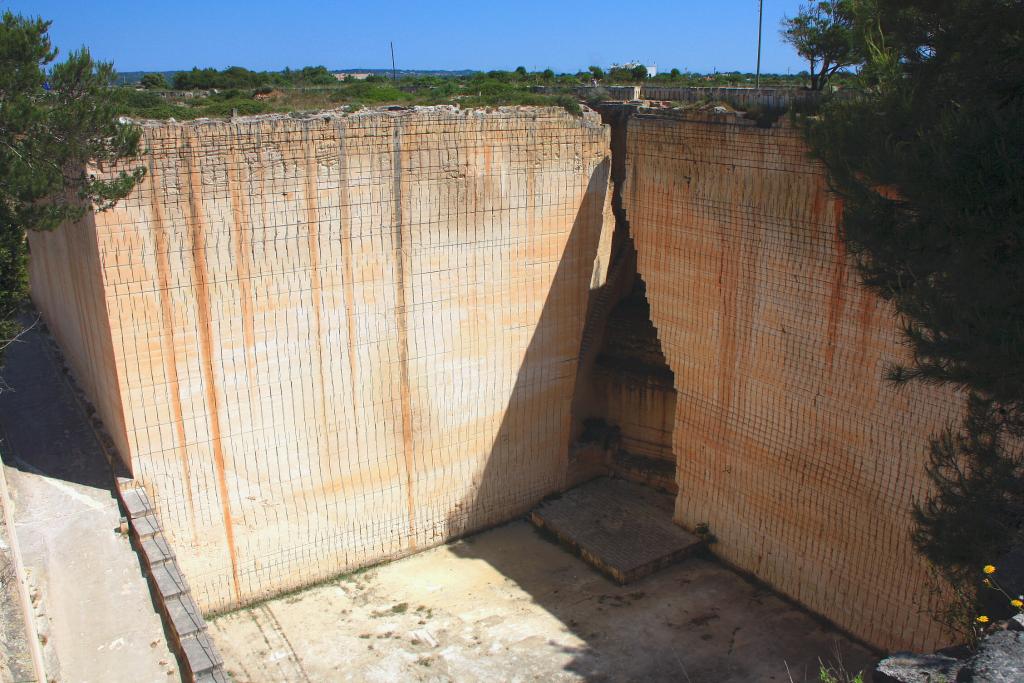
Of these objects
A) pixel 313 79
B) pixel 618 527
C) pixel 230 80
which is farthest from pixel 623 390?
pixel 313 79

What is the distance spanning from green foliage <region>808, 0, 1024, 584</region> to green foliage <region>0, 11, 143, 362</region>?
555 centimetres

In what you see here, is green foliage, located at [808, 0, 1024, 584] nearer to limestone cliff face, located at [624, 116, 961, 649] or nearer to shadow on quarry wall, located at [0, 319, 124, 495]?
limestone cliff face, located at [624, 116, 961, 649]

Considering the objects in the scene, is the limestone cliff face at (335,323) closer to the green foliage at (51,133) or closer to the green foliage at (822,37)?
the green foliage at (51,133)

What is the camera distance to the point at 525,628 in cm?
813

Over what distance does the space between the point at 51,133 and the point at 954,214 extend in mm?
6437

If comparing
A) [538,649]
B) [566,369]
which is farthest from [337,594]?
[566,369]

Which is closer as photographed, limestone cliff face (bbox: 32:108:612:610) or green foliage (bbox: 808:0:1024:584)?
green foliage (bbox: 808:0:1024:584)

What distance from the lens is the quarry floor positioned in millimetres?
7535

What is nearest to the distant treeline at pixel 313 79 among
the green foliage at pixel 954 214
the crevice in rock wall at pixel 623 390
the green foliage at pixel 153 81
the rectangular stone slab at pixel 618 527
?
the green foliage at pixel 153 81

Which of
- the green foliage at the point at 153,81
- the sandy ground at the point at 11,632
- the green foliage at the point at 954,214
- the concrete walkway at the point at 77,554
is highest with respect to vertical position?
the green foliage at the point at 153,81

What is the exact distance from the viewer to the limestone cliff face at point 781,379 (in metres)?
7.19

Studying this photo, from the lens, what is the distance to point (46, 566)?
272 inches

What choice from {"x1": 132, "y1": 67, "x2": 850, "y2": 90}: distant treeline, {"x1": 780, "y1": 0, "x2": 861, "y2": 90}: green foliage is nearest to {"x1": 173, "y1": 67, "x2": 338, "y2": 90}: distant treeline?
{"x1": 132, "y1": 67, "x2": 850, "y2": 90}: distant treeline

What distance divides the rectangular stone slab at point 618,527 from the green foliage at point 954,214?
3.35 m
